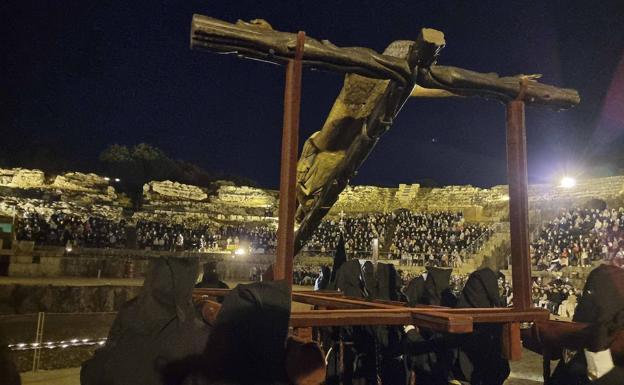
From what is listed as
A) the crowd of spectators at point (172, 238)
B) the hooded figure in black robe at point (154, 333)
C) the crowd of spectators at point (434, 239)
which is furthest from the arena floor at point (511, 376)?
the crowd of spectators at point (172, 238)

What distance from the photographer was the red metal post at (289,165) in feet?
9.40

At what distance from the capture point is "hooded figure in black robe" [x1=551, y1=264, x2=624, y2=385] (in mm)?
2607

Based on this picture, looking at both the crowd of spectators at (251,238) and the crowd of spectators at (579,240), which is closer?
the crowd of spectators at (579,240)

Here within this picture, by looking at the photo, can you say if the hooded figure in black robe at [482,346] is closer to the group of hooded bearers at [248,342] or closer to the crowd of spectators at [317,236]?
the group of hooded bearers at [248,342]

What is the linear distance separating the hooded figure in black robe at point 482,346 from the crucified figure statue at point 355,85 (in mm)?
1714

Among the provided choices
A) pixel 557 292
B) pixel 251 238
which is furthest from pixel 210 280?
pixel 251 238

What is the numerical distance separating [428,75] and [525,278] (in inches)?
73.8

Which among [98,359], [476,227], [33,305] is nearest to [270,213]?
[476,227]

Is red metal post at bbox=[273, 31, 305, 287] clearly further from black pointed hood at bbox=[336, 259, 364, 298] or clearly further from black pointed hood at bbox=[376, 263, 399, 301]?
black pointed hood at bbox=[336, 259, 364, 298]

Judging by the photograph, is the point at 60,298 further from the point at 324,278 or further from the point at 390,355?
the point at 390,355

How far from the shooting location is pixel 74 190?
35625 mm

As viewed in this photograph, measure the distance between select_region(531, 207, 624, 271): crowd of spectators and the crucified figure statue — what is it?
14.4 metres

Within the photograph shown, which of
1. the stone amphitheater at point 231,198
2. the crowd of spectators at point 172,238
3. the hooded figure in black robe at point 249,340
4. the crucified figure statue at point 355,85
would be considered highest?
the stone amphitheater at point 231,198

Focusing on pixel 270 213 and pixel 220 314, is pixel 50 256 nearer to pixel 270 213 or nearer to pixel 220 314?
pixel 220 314
